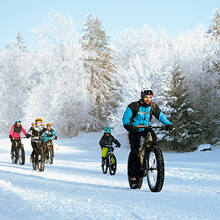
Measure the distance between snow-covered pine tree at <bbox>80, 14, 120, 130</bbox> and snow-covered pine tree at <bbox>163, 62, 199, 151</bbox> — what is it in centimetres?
1526

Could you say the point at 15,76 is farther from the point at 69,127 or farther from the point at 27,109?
the point at 69,127

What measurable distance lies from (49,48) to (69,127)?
953 centimetres

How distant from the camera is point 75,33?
109 ft

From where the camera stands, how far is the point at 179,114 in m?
22.6

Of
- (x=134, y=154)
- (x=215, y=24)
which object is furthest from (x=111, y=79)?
(x=134, y=154)

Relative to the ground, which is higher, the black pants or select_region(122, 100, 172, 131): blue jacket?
select_region(122, 100, 172, 131): blue jacket

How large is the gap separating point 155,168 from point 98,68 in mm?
33808

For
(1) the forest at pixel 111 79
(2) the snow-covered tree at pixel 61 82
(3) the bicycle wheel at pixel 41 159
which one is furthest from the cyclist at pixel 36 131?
(2) the snow-covered tree at pixel 61 82

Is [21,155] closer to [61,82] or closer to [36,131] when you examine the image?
[36,131]

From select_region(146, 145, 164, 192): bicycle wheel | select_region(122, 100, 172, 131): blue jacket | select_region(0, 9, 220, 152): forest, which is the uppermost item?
select_region(0, 9, 220, 152): forest

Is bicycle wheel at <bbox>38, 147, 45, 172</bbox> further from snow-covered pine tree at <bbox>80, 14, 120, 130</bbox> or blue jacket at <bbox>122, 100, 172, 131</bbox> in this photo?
snow-covered pine tree at <bbox>80, 14, 120, 130</bbox>

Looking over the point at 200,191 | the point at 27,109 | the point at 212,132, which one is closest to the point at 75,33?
the point at 27,109

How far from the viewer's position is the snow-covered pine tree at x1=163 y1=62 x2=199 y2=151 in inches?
878

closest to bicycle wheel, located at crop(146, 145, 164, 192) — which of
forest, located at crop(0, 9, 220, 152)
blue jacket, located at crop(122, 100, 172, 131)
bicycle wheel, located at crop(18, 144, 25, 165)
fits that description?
blue jacket, located at crop(122, 100, 172, 131)
